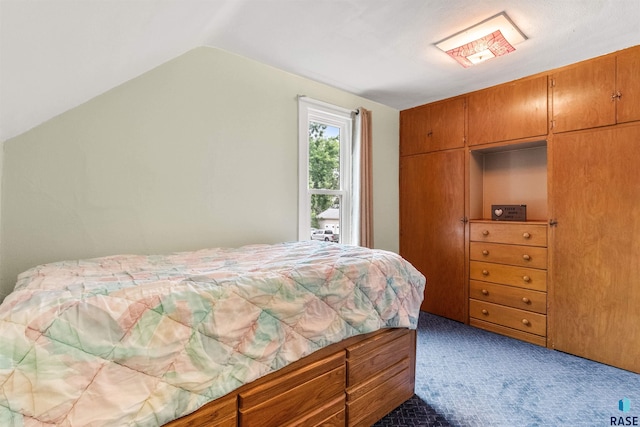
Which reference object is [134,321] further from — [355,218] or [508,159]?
[508,159]

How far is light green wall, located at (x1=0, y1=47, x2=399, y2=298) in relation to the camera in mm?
1620

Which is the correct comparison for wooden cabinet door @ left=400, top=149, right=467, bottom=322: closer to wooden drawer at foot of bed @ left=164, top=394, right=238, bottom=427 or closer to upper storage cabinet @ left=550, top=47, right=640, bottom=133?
upper storage cabinet @ left=550, top=47, right=640, bottom=133

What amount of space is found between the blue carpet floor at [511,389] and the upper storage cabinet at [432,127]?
1.96 m

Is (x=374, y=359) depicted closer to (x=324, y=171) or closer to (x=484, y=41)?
(x=324, y=171)

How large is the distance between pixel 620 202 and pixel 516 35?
1.42m

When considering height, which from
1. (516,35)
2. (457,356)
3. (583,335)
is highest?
(516,35)

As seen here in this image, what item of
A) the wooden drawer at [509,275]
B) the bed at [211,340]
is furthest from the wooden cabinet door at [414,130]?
the bed at [211,340]

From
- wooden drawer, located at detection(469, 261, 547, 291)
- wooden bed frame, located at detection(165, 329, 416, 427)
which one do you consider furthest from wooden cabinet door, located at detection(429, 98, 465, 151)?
wooden bed frame, located at detection(165, 329, 416, 427)

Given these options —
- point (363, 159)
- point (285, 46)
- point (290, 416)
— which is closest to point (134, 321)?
point (290, 416)

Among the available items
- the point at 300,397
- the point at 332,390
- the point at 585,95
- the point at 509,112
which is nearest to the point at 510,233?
the point at 509,112

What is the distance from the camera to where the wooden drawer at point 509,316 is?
8.49 ft

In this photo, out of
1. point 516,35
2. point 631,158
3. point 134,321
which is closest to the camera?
point 134,321

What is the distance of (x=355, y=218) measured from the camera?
310 cm

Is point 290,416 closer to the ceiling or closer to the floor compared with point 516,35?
closer to the floor
